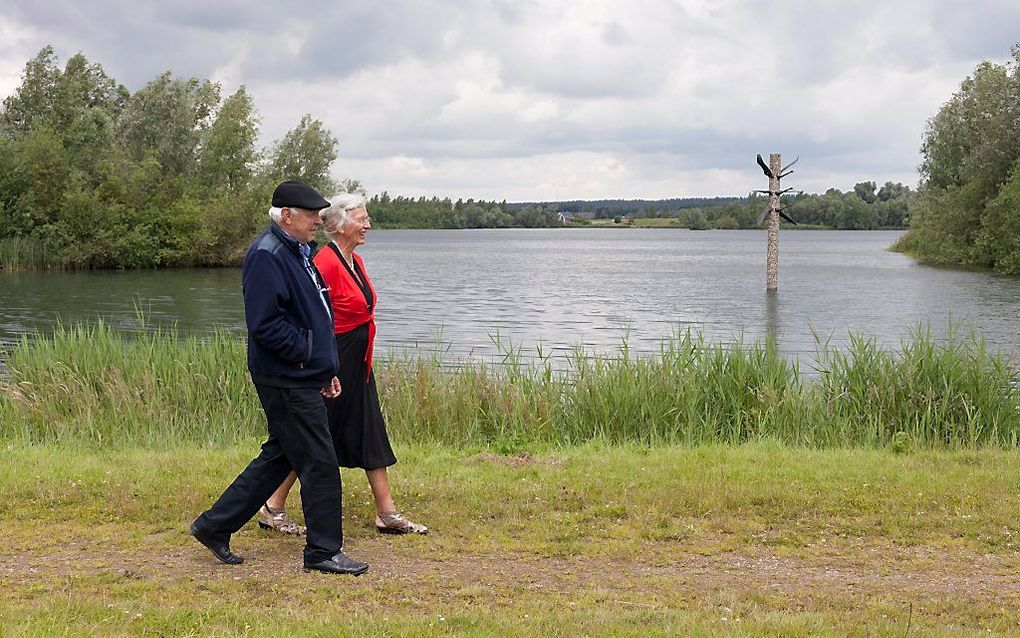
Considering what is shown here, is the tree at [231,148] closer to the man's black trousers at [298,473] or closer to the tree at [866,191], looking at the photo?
the man's black trousers at [298,473]

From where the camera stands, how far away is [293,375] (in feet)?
17.2

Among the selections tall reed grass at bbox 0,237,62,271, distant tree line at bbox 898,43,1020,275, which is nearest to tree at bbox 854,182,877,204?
distant tree line at bbox 898,43,1020,275

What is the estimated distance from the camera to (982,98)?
56094 mm

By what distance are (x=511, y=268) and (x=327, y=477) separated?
2322 inches

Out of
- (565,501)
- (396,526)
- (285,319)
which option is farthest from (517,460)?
(285,319)

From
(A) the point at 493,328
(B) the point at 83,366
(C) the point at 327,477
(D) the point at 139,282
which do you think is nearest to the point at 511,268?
(D) the point at 139,282

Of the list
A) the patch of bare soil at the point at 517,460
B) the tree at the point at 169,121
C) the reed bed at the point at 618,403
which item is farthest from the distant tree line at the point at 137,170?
the patch of bare soil at the point at 517,460

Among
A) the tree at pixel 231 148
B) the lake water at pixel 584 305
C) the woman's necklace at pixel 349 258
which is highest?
the tree at pixel 231 148

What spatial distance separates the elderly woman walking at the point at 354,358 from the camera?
5832 mm

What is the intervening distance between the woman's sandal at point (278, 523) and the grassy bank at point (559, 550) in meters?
0.11

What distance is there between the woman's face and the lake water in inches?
358

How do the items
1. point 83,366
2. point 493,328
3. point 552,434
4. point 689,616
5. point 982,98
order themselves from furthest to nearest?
1. point 982,98
2. point 493,328
3. point 83,366
4. point 552,434
5. point 689,616

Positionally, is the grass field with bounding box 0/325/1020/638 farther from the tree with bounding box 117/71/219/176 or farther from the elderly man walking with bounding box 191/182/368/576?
the tree with bounding box 117/71/219/176

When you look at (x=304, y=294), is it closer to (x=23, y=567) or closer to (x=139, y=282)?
(x=23, y=567)
